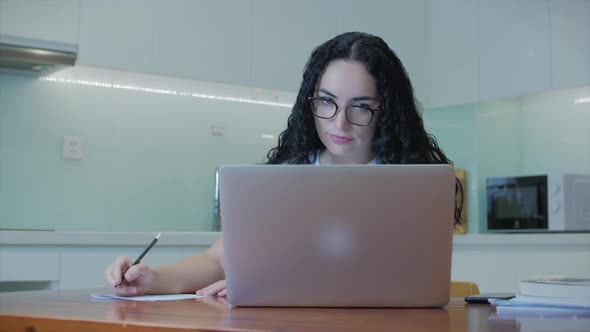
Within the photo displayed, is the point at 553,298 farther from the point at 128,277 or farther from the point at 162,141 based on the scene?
the point at 162,141

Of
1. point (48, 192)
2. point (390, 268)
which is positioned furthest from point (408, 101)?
point (48, 192)

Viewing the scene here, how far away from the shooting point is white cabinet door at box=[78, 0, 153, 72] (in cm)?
325

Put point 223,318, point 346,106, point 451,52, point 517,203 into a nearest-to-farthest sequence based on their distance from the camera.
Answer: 1. point 223,318
2. point 346,106
3. point 517,203
4. point 451,52

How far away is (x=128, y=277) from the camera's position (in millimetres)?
1350

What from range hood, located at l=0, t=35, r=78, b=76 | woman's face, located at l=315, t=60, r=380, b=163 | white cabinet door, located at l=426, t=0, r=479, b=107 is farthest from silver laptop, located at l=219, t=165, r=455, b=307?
white cabinet door, located at l=426, t=0, r=479, b=107

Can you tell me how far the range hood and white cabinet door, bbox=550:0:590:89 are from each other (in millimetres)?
2117

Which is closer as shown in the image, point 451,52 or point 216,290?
point 216,290

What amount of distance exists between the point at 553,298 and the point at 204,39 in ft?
8.88

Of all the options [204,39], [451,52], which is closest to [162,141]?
[204,39]

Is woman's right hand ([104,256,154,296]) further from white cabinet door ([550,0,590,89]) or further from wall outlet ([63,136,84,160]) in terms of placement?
white cabinet door ([550,0,590,89])

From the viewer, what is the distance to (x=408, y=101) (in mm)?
1880

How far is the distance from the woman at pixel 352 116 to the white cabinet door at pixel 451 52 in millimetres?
A: 2130

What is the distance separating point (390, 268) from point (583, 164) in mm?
2942

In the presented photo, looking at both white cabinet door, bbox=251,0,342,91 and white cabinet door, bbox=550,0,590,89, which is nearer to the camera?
white cabinet door, bbox=550,0,590,89
